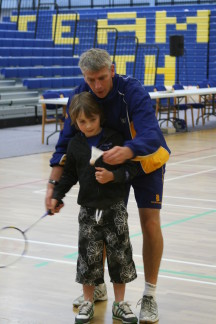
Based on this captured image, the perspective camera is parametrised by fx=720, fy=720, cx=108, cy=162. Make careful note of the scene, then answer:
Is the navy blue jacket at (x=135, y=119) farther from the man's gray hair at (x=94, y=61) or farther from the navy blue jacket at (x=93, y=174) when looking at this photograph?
the man's gray hair at (x=94, y=61)

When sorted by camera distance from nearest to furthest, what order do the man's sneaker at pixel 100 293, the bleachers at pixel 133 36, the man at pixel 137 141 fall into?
the man at pixel 137 141
the man's sneaker at pixel 100 293
the bleachers at pixel 133 36

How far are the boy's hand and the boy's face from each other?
0.24m

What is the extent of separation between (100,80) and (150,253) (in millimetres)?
1008

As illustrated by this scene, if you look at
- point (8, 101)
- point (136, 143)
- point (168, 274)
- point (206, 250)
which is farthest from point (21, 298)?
point (8, 101)

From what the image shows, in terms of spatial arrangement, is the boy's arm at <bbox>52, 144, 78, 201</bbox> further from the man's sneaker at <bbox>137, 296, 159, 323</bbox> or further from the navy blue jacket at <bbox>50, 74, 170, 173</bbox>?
the man's sneaker at <bbox>137, 296, 159, 323</bbox>

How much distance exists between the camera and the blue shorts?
12.6 ft

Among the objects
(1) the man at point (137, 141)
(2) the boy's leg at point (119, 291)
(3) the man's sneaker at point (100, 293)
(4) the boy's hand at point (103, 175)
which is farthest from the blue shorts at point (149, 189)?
(3) the man's sneaker at point (100, 293)

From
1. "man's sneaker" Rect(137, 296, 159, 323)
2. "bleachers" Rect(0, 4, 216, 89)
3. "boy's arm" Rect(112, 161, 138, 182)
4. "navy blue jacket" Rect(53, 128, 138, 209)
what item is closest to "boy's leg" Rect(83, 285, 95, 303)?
"man's sneaker" Rect(137, 296, 159, 323)

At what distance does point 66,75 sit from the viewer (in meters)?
19.0

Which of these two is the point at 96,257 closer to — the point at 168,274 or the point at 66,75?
the point at 168,274

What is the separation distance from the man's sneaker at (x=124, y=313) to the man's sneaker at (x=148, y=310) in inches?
2.9

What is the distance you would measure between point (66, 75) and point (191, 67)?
550 centimetres

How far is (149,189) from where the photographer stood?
3.84 m

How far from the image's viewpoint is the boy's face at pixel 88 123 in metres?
3.69
